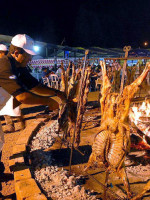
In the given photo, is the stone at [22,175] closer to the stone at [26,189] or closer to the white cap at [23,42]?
the stone at [26,189]

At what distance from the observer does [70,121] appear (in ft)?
13.2

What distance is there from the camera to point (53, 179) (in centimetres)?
335

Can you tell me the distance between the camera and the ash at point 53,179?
9.59 ft

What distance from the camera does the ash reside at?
2.92 metres

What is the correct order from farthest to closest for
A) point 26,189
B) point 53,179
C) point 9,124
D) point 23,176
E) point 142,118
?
point 9,124 < point 142,118 < point 53,179 < point 23,176 < point 26,189

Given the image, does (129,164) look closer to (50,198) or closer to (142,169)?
(142,169)

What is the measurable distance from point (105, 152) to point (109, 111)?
68 cm

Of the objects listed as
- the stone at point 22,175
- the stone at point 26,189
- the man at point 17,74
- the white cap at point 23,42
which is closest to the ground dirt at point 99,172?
the stone at point 22,175

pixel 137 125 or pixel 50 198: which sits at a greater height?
pixel 137 125

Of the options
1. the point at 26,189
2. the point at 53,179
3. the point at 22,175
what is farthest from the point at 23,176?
the point at 53,179

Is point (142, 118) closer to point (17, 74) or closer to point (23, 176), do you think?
point (23, 176)

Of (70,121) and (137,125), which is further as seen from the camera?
(137,125)

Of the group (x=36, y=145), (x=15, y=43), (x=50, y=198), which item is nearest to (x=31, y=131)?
(x=36, y=145)

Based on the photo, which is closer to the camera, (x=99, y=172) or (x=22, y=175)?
(x=22, y=175)
